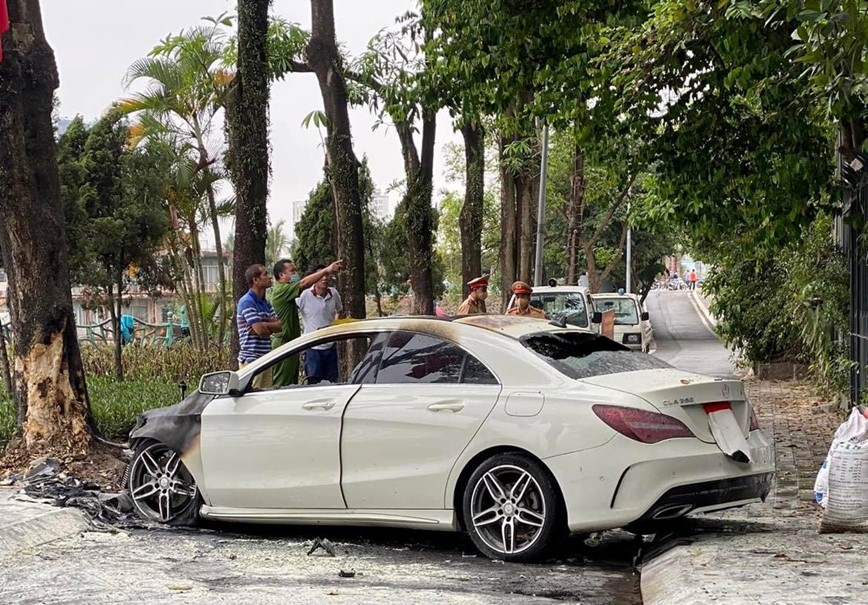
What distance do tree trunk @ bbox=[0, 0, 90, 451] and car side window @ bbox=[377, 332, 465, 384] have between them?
417cm

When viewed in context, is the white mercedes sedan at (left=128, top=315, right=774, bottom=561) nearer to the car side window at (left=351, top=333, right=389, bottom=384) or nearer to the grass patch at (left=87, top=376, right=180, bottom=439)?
the car side window at (left=351, top=333, right=389, bottom=384)

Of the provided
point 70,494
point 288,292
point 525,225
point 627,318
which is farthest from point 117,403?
point 627,318

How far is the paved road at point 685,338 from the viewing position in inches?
1093

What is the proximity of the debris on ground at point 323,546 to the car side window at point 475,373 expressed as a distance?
52.8 inches

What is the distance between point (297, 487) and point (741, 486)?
2.79m

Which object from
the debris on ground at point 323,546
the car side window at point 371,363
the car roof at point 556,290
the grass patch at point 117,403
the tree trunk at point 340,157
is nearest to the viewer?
the debris on ground at point 323,546

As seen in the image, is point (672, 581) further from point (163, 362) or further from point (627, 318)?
point (627, 318)

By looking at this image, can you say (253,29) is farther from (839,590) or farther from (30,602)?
(839,590)

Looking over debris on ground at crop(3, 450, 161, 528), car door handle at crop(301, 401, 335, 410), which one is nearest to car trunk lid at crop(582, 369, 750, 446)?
car door handle at crop(301, 401, 335, 410)

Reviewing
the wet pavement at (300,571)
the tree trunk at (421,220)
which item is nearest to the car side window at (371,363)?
the wet pavement at (300,571)

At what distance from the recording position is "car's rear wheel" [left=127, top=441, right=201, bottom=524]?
8141mm

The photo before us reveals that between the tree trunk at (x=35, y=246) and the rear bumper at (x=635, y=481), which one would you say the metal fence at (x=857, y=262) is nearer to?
the rear bumper at (x=635, y=481)

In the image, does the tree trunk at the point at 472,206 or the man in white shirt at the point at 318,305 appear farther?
the tree trunk at the point at 472,206

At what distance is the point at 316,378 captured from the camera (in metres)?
10.5
